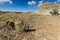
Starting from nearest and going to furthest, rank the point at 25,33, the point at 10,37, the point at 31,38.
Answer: the point at 10,37
the point at 31,38
the point at 25,33

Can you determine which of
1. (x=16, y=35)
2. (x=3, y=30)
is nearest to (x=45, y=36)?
(x=16, y=35)

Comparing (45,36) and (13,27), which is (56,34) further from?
(13,27)

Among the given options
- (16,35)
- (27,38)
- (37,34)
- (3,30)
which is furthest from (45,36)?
(3,30)

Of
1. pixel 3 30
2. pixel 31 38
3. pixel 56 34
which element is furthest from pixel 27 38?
pixel 56 34

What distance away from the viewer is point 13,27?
13.2 metres

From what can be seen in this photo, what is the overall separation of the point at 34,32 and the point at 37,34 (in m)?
0.46

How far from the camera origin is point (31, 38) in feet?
38.2

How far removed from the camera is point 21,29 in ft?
42.3

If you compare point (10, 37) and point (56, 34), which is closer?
point (10, 37)

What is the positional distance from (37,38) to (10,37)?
2184mm

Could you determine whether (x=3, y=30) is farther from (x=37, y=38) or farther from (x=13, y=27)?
(x=37, y=38)

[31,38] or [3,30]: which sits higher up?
[3,30]

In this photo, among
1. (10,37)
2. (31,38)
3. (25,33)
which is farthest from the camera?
(25,33)

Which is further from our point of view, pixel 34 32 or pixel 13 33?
pixel 34 32
